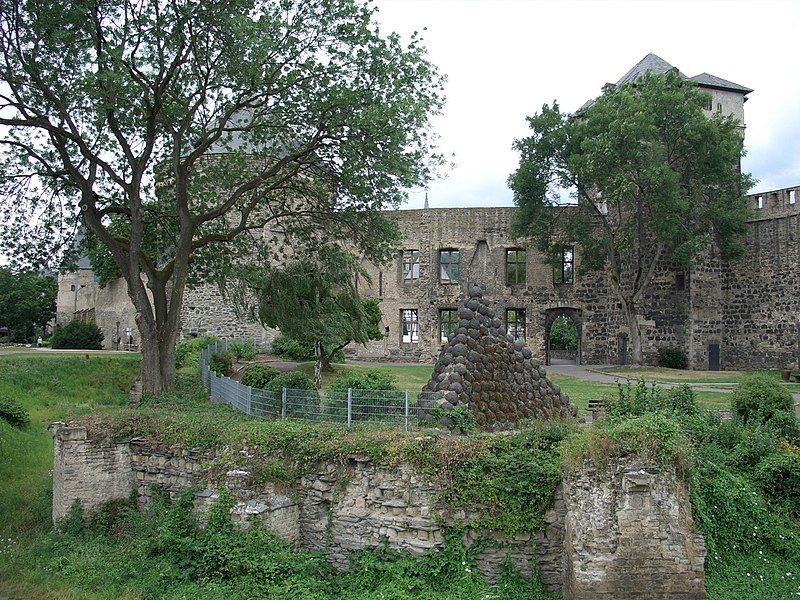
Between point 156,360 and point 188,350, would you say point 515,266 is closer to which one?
point 188,350

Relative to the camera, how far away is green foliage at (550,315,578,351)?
49188mm

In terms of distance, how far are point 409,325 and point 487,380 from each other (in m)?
21.0

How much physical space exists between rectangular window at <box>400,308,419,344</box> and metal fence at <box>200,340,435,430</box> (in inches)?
733

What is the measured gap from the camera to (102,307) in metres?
35.1

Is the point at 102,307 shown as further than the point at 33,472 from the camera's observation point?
Yes

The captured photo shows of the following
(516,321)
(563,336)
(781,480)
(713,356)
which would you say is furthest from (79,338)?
(563,336)

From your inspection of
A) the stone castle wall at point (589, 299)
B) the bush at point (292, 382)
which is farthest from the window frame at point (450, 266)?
the bush at point (292, 382)

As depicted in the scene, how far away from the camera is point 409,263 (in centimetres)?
3225

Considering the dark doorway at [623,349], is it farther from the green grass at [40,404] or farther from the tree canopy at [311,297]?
the green grass at [40,404]

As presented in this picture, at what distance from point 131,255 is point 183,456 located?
5753 mm

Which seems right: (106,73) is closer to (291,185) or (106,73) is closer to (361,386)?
(291,185)

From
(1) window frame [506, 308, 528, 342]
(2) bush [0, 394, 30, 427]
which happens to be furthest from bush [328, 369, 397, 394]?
(1) window frame [506, 308, 528, 342]

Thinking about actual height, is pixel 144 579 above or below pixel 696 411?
below

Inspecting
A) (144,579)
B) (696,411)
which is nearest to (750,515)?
(696,411)
